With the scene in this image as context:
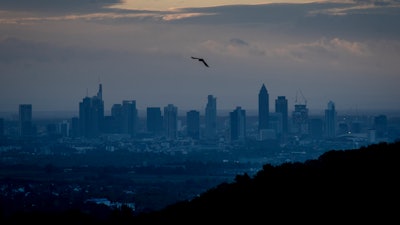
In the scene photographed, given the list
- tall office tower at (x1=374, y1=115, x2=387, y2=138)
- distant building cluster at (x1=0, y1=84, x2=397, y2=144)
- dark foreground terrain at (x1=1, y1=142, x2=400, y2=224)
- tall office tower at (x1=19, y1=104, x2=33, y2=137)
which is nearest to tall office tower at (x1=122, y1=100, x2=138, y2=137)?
distant building cluster at (x1=0, y1=84, x2=397, y2=144)

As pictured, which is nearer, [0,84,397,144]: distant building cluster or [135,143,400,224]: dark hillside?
[135,143,400,224]: dark hillside

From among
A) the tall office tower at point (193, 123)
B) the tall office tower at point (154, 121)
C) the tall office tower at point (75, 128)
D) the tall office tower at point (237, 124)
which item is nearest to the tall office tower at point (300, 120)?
the tall office tower at point (237, 124)

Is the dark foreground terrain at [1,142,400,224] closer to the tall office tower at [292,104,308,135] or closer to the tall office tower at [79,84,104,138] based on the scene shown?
the tall office tower at [292,104,308,135]

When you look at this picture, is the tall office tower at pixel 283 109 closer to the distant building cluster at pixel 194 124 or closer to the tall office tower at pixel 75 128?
the distant building cluster at pixel 194 124

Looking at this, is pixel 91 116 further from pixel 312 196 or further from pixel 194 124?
pixel 312 196

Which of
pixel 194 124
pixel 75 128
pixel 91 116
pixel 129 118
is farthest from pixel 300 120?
pixel 75 128

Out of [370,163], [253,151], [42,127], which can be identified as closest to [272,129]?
[253,151]
